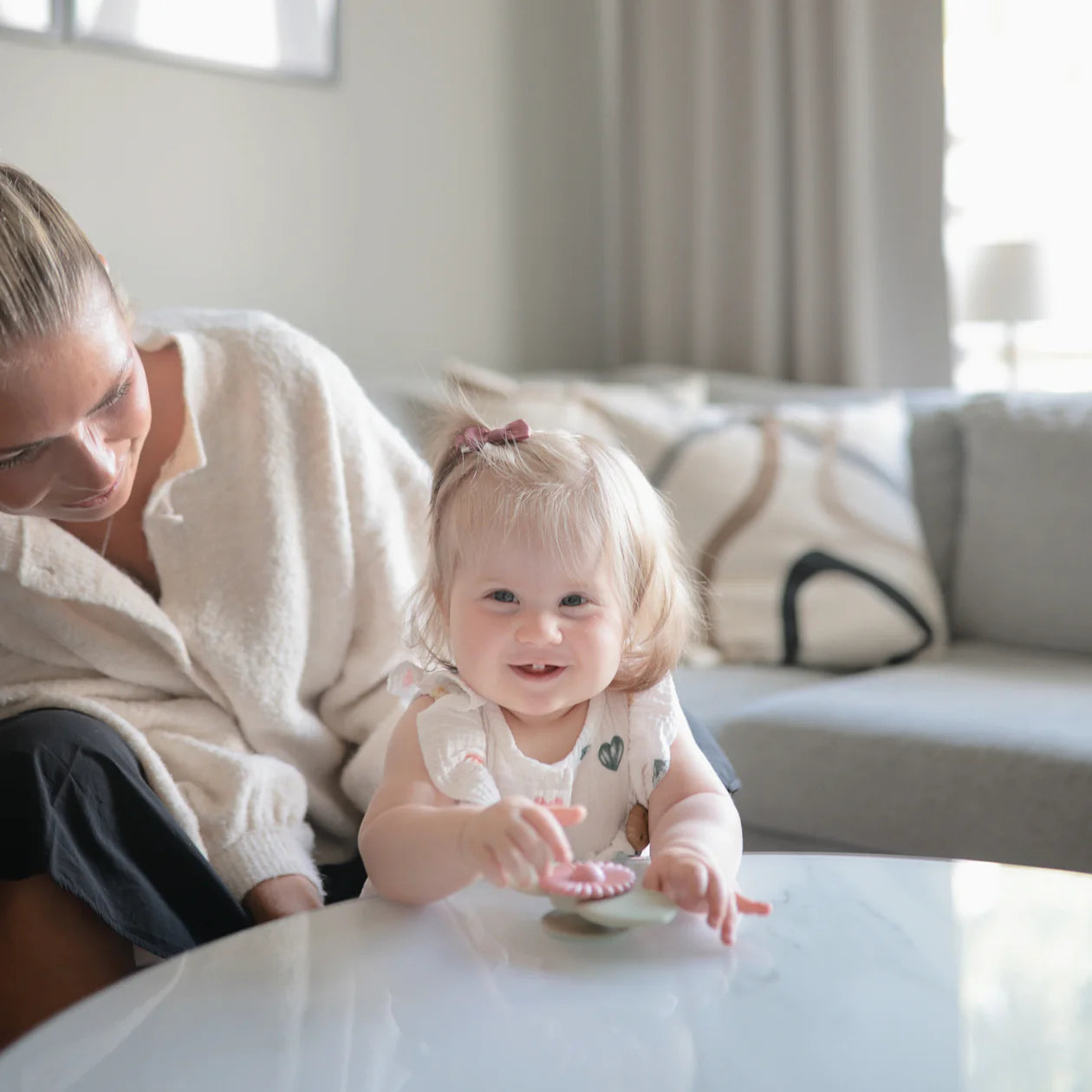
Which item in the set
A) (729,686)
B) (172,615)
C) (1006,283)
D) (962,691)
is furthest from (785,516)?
(172,615)

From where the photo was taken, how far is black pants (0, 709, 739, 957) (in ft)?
3.24

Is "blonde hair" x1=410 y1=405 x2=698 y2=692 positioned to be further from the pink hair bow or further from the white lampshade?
the white lampshade

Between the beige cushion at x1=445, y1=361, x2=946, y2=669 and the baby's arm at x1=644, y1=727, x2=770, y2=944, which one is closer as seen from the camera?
the baby's arm at x1=644, y1=727, x2=770, y2=944

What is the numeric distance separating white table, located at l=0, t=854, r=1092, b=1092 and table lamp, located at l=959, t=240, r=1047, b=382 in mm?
1995

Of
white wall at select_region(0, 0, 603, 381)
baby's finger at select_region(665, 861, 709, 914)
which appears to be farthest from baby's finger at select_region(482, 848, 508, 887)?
white wall at select_region(0, 0, 603, 381)

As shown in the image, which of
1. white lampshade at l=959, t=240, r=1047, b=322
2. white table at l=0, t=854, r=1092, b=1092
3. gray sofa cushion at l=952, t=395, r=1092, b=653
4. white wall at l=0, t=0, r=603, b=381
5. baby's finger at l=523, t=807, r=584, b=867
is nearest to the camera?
white table at l=0, t=854, r=1092, b=1092

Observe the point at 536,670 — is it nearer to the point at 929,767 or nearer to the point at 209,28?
the point at 929,767

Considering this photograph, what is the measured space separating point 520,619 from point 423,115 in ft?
7.18

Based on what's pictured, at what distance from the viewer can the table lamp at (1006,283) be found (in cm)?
270

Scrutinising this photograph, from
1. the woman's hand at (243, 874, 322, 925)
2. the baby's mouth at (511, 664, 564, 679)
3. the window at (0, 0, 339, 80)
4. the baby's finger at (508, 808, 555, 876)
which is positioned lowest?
the woman's hand at (243, 874, 322, 925)

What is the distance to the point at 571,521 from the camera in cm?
98

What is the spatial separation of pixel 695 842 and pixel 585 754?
0.16m

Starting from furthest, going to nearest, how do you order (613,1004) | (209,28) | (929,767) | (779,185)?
(779,185) → (209,28) → (929,767) → (613,1004)

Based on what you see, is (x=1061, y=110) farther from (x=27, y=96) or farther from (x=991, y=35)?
(x=27, y=96)
